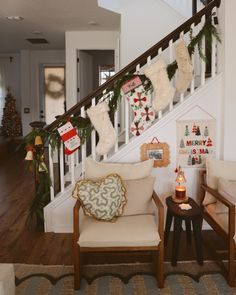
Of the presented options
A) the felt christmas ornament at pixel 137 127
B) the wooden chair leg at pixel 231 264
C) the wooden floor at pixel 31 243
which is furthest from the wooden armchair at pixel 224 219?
the felt christmas ornament at pixel 137 127

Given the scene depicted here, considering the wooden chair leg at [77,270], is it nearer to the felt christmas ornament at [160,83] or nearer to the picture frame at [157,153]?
the picture frame at [157,153]

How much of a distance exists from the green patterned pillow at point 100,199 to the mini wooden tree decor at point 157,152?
0.76 m

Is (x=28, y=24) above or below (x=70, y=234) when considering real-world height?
above

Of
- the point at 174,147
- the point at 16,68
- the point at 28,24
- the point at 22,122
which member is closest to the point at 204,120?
the point at 174,147

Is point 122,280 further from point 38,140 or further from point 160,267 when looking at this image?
Result: point 38,140

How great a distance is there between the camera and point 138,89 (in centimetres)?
312

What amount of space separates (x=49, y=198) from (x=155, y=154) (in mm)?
1172

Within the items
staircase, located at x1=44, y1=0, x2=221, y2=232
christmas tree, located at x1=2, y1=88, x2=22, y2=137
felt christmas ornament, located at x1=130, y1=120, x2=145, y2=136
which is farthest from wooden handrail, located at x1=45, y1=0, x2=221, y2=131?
christmas tree, located at x1=2, y1=88, x2=22, y2=137

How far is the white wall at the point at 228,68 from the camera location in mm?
3037

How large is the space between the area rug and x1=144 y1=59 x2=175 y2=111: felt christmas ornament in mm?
1461

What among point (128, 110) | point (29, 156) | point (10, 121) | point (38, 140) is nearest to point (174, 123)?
point (128, 110)

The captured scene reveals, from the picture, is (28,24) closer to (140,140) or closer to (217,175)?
(140,140)

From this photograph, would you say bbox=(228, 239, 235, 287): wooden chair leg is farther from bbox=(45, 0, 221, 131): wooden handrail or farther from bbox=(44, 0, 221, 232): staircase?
bbox=(45, 0, 221, 131): wooden handrail

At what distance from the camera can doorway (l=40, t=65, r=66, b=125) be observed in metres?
8.05
